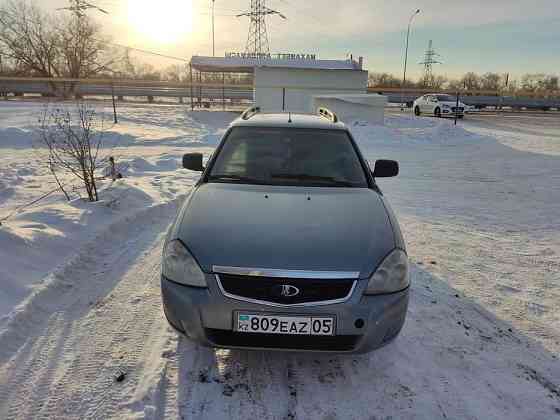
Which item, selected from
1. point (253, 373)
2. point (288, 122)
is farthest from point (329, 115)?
point (253, 373)

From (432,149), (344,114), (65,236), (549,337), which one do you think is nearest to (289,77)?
(344,114)

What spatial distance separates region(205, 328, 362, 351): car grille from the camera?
7.20 feet

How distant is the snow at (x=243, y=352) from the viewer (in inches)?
88.1

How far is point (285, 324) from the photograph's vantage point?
2.17 metres

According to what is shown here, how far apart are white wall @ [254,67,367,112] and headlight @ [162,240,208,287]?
2021 cm

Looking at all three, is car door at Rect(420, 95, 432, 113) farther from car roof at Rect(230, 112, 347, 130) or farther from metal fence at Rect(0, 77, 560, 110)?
car roof at Rect(230, 112, 347, 130)

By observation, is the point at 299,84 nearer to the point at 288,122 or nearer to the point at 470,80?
the point at 288,122

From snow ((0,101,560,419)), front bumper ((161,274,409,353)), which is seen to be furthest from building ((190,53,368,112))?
front bumper ((161,274,409,353))

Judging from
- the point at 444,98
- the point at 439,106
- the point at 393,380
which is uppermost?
the point at 444,98

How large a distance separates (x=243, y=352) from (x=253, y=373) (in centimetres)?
22

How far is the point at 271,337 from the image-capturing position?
2193mm

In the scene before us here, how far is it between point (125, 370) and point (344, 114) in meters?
18.6

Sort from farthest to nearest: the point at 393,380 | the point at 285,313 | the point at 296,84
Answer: the point at 296,84 < the point at 393,380 < the point at 285,313

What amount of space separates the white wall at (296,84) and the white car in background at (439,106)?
675cm
